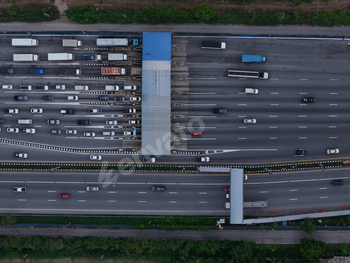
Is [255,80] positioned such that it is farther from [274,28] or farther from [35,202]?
[35,202]

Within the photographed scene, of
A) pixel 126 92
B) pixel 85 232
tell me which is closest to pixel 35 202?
pixel 85 232

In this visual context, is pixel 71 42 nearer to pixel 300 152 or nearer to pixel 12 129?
pixel 12 129

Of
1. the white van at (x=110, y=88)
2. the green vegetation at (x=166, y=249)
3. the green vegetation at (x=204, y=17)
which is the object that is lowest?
the green vegetation at (x=166, y=249)

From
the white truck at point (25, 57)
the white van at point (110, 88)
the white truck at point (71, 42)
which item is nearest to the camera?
the white truck at point (71, 42)

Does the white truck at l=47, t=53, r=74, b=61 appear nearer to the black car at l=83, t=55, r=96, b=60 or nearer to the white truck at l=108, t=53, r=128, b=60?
the black car at l=83, t=55, r=96, b=60

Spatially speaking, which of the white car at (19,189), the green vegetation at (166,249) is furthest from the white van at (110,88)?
the green vegetation at (166,249)

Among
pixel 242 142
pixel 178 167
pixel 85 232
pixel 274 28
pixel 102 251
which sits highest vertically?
pixel 274 28

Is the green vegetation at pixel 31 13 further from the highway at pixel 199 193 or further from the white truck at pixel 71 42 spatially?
the highway at pixel 199 193

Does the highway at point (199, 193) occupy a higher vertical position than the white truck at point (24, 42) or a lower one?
lower
